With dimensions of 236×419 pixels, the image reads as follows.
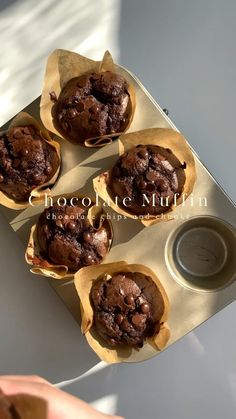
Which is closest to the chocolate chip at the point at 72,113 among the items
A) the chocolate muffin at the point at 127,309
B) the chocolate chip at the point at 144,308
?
the chocolate muffin at the point at 127,309

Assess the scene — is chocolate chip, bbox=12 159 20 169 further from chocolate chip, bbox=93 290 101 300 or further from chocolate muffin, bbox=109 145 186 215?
chocolate chip, bbox=93 290 101 300

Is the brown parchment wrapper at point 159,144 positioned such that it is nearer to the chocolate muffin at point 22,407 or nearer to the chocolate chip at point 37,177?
the chocolate chip at point 37,177

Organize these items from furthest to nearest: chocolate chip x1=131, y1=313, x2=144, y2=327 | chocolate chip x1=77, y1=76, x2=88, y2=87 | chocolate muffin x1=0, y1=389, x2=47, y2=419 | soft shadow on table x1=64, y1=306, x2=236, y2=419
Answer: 1. soft shadow on table x1=64, y1=306, x2=236, y2=419
2. chocolate chip x1=77, y1=76, x2=88, y2=87
3. chocolate chip x1=131, y1=313, x2=144, y2=327
4. chocolate muffin x1=0, y1=389, x2=47, y2=419

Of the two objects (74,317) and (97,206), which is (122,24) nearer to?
(97,206)

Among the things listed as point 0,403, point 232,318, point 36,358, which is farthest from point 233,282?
point 0,403

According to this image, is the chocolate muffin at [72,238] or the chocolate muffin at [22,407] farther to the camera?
the chocolate muffin at [72,238]

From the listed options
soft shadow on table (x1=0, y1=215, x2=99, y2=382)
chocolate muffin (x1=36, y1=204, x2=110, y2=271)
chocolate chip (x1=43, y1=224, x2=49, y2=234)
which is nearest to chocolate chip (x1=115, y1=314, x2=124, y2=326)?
chocolate muffin (x1=36, y1=204, x2=110, y2=271)
